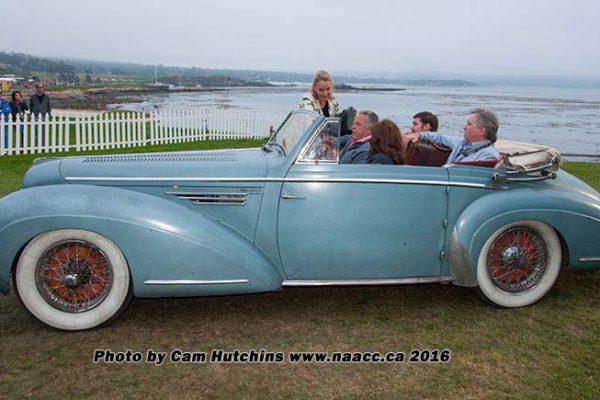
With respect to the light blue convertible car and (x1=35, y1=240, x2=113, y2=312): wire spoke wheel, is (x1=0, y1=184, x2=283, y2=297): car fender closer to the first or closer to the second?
the light blue convertible car

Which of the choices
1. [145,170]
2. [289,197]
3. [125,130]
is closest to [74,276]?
[145,170]

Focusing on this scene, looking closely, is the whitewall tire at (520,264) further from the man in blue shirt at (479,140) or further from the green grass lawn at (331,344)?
the man in blue shirt at (479,140)

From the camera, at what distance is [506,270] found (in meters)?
4.52

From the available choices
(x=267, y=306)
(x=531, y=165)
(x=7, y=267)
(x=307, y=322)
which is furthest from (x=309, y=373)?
(x=531, y=165)

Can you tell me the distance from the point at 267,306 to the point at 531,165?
2.39 metres

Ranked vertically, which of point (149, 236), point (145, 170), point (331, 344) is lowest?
point (331, 344)

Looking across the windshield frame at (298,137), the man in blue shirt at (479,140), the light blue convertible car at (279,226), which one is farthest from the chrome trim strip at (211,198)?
the man in blue shirt at (479,140)

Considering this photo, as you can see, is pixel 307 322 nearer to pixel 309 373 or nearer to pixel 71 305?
pixel 309 373

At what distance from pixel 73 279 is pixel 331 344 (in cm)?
183

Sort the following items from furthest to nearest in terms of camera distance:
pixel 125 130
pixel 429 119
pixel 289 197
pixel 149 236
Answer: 1. pixel 125 130
2. pixel 429 119
3. pixel 289 197
4. pixel 149 236

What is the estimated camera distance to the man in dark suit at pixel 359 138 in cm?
458

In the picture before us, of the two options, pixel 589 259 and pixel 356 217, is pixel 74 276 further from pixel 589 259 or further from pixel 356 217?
pixel 589 259

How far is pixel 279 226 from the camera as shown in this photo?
4121mm

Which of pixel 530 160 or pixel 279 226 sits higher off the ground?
pixel 530 160
